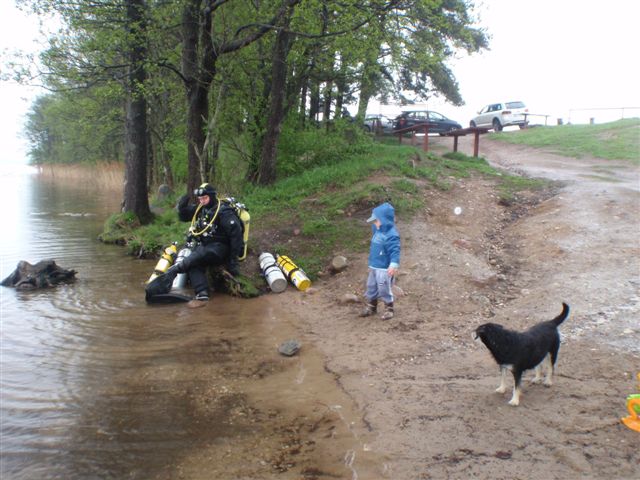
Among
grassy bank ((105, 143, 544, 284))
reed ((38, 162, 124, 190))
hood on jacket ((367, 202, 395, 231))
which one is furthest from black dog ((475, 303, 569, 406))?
reed ((38, 162, 124, 190))

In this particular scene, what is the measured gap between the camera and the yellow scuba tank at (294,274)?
32.6ft

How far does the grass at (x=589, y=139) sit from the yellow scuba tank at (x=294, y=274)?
47.4 ft

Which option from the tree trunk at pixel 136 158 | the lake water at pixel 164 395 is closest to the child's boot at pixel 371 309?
the lake water at pixel 164 395

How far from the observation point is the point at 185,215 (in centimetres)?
1022

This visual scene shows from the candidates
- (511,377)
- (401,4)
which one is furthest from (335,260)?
(401,4)

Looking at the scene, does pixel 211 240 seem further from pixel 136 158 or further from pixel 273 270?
pixel 136 158

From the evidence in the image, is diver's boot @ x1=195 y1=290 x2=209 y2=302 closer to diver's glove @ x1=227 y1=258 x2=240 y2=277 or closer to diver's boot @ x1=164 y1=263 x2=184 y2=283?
diver's boot @ x1=164 y1=263 x2=184 y2=283

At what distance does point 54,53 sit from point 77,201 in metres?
18.7

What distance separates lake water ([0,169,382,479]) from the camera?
15.1 ft

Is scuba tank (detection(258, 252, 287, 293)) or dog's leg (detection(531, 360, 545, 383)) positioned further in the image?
scuba tank (detection(258, 252, 287, 293))

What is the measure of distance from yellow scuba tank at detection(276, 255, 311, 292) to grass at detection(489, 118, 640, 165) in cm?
1444

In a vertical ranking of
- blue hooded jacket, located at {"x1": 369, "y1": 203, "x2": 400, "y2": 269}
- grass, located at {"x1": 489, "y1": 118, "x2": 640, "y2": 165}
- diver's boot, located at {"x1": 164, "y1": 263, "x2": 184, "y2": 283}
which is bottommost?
diver's boot, located at {"x1": 164, "y1": 263, "x2": 184, "y2": 283}

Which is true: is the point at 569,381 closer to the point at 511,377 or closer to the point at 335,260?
the point at 511,377

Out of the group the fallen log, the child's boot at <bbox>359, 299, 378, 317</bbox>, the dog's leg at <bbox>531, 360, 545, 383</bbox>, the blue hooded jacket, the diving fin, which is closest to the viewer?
the dog's leg at <bbox>531, 360, 545, 383</bbox>
